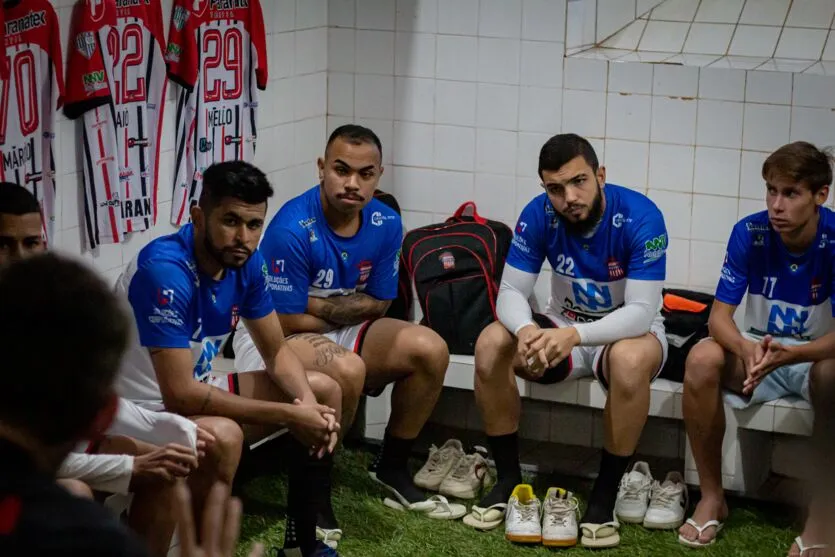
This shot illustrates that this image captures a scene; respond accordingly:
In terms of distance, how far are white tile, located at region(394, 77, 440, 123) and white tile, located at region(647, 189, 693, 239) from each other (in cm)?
96

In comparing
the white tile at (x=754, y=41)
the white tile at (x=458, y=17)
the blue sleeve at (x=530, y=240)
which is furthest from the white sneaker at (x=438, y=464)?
the white tile at (x=754, y=41)

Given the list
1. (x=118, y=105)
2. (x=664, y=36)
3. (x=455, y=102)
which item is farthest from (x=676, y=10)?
(x=118, y=105)

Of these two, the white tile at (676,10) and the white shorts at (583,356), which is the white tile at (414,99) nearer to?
the white tile at (676,10)

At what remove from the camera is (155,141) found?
4.36 metres

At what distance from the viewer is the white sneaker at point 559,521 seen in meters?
4.14

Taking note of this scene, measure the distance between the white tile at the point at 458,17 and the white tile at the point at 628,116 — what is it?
627 mm

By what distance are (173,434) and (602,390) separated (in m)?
1.64

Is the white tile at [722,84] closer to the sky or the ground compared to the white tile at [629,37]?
closer to the ground

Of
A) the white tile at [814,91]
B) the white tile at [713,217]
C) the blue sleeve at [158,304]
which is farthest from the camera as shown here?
the white tile at [713,217]

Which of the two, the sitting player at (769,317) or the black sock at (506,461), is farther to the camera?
the black sock at (506,461)

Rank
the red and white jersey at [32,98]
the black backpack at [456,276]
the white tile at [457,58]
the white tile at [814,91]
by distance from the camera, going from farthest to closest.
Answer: the white tile at [457,58]
the black backpack at [456,276]
the white tile at [814,91]
the red and white jersey at [32,98]

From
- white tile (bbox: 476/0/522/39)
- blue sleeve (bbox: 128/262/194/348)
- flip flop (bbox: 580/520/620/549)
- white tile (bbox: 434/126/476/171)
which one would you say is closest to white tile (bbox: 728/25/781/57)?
white tile (bbox: 476/0/522/39)

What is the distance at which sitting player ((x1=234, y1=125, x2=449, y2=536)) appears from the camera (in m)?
4.28

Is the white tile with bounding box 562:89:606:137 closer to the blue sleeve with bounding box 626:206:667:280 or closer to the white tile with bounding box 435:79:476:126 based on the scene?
the white tile with bounding box 435:79:476:126
